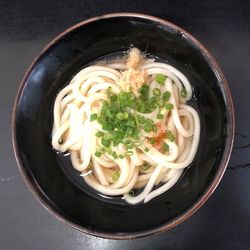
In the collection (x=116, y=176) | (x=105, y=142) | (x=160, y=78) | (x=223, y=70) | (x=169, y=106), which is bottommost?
(x=116, y=176)

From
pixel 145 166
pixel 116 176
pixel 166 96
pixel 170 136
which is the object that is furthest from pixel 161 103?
pixel 116 176

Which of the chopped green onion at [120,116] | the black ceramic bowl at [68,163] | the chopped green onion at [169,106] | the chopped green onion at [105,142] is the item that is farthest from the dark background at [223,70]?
the chopped green onion at [120,116]

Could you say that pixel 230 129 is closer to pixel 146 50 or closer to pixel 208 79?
pixel 208 79

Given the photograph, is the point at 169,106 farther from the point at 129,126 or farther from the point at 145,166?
the point at 145,166

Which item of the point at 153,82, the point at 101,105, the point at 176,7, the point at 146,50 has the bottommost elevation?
the point at 101,105

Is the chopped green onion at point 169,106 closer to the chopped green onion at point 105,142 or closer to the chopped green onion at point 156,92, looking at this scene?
the chopped green onion at point 156,92

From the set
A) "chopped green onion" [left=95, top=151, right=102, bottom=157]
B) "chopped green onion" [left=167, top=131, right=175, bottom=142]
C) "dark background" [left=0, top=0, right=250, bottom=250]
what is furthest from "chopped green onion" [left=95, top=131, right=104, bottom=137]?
"dark background" [left=0, top=0, right=250, bottom=250]

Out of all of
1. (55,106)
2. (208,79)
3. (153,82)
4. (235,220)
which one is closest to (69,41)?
(55,106)
